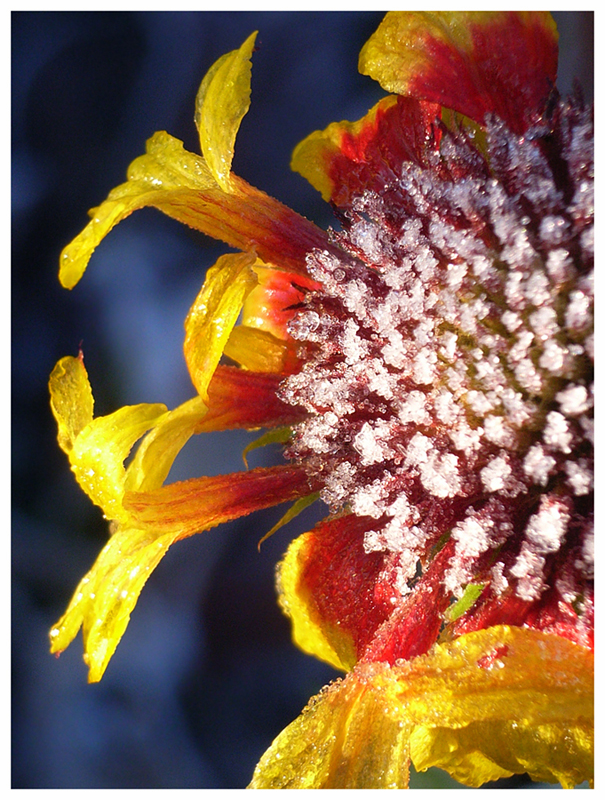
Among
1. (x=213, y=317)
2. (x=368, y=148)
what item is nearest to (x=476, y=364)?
(x=213, y=317)

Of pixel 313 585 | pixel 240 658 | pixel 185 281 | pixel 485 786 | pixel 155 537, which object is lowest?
pixel 485 786

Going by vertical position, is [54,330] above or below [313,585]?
above

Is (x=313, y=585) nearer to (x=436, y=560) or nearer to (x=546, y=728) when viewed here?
(x=436, y=560)

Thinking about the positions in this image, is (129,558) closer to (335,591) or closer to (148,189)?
(335,591)

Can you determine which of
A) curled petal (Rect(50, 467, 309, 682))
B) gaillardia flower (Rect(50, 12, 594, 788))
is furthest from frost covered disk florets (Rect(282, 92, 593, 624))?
curled petal (Rect(50, 467, 309, 682))

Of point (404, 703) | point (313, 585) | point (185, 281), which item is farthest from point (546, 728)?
point (185, 281)

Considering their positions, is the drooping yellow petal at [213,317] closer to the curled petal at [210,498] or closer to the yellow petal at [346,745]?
the curled petal at [210,498]

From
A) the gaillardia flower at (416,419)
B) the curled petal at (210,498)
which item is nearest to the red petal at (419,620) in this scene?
the gaillardia flower at (416,419)
